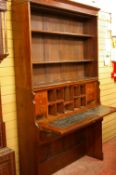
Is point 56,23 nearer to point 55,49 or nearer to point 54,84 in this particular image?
point 55,49

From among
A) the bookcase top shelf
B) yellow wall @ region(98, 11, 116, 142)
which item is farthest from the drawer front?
yellow wall @ region(98, 11, 116, 142)

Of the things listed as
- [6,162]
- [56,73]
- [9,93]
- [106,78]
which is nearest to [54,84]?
[56,73]

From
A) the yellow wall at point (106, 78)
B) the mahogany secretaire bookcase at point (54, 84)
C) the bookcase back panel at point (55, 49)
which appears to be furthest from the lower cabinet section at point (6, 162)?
the yellow wall at point (106, 78)

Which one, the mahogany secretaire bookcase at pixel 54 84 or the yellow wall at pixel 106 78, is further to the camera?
the yellow wall at pixel 106 78

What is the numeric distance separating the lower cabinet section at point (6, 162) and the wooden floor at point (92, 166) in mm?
1022

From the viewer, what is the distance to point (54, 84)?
255cm

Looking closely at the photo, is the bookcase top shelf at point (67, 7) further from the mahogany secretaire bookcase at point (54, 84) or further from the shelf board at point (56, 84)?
the shelf board at point (56, 84)

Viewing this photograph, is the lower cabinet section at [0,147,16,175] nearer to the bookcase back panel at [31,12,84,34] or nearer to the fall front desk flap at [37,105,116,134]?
the fall front desk flap at [37,105,116,134]

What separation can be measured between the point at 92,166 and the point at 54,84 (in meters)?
1.34

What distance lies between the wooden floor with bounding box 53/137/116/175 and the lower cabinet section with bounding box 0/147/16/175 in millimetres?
1022

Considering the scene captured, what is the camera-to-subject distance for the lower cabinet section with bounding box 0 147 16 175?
79.8 inches

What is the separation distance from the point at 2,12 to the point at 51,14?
0.90 m

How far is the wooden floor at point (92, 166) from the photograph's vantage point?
2931mm

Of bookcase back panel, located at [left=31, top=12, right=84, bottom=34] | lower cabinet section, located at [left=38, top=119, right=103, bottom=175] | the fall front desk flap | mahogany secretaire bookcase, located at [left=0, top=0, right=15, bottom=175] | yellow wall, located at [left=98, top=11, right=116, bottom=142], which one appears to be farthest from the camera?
yellow wall, located at [left=98, top=11, right=116, bottom=142]
